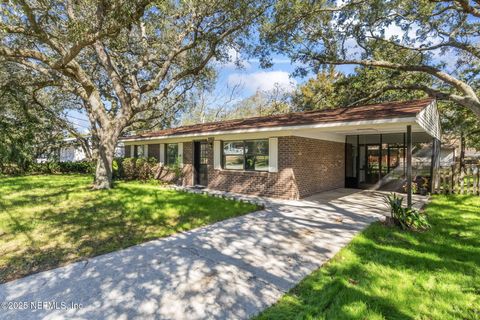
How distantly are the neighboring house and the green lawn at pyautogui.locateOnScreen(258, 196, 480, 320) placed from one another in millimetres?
3271

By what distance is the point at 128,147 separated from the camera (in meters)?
17.5

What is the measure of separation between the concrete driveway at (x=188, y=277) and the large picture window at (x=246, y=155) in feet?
15.3

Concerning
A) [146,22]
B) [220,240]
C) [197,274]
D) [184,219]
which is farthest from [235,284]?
[146,22]

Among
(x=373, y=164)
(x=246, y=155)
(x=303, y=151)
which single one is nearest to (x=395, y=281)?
(x=303, y=151)

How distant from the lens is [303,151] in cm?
1006

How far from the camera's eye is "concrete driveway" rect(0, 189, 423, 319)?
291 centimetres

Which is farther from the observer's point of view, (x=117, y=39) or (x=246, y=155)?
(x=117, y=39)

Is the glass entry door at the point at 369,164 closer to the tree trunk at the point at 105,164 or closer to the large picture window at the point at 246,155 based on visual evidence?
the large picture window at the point at 246,155

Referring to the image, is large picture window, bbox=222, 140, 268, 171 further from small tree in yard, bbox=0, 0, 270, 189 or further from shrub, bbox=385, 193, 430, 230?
shrub, bbox=385, 193, 430, 230

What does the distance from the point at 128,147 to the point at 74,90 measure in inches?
263

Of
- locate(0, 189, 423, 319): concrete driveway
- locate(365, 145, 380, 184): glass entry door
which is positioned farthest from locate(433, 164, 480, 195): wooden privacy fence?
locate(0, 189, 423, 319): concrete driveway

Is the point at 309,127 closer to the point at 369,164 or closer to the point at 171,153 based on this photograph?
the point at 369,164

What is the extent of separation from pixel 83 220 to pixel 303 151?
740 cm

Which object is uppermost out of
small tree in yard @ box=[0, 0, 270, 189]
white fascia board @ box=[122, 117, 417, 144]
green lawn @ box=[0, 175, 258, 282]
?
small tree in yard @ box=[0, 0, 270, 189]
